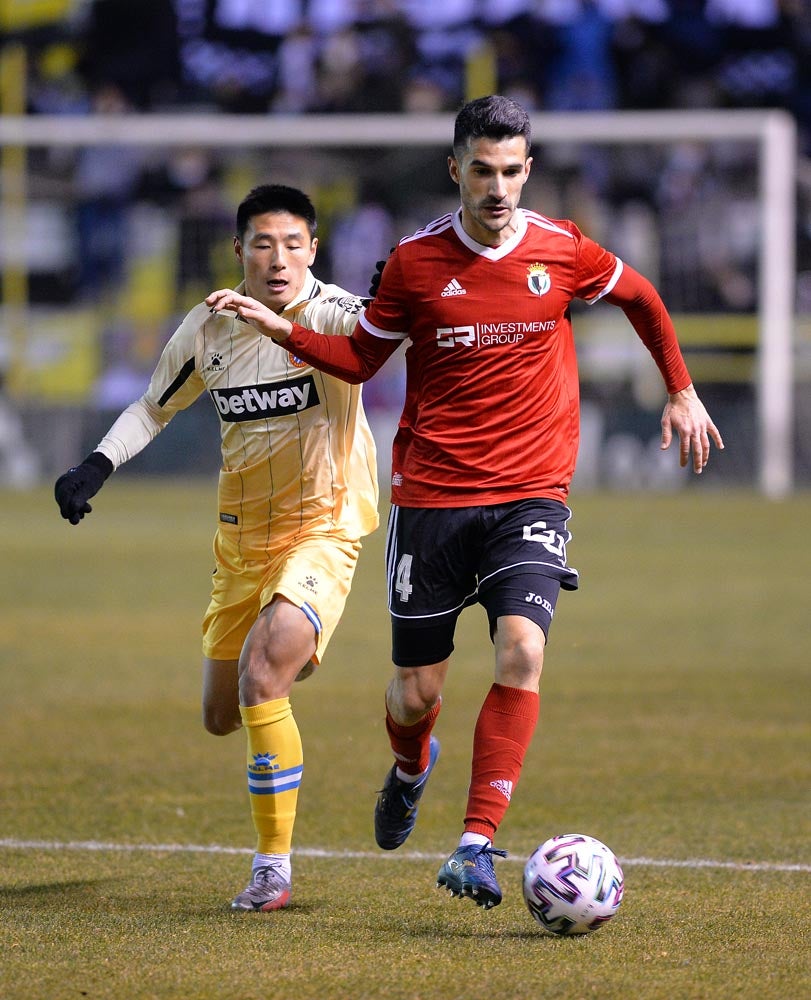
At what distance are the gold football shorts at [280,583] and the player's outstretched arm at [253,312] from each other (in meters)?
0.81

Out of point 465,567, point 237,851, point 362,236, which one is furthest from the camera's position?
point 362,236

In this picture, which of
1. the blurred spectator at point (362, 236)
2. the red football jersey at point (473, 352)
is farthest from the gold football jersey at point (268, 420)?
the blurred spectator at point (362, 236)

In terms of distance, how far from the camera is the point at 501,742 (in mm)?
5098

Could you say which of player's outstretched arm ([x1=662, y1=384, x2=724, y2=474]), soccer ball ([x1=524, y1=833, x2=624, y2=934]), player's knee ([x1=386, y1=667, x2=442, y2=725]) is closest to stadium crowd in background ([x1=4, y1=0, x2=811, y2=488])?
player's knee ([x1=386, y1=667, x2=442, y2=725])

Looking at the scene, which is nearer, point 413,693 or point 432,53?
point 413,693

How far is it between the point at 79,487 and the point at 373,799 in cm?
→ 238

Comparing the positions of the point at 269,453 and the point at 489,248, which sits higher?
the point at 489,248

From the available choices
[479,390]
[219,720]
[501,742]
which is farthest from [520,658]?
[219,720]

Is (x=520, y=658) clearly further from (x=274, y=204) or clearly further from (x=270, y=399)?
(x=274, y=204)

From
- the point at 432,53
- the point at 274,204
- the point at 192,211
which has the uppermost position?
the point at 432,53

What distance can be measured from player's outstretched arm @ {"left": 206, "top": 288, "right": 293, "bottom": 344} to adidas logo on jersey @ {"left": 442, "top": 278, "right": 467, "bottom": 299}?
0.51m

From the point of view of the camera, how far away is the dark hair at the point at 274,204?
5.68 m

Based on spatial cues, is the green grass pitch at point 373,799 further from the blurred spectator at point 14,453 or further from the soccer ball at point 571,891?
the blurred spectator at point 14,453

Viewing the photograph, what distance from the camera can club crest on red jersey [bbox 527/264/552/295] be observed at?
5.43m
